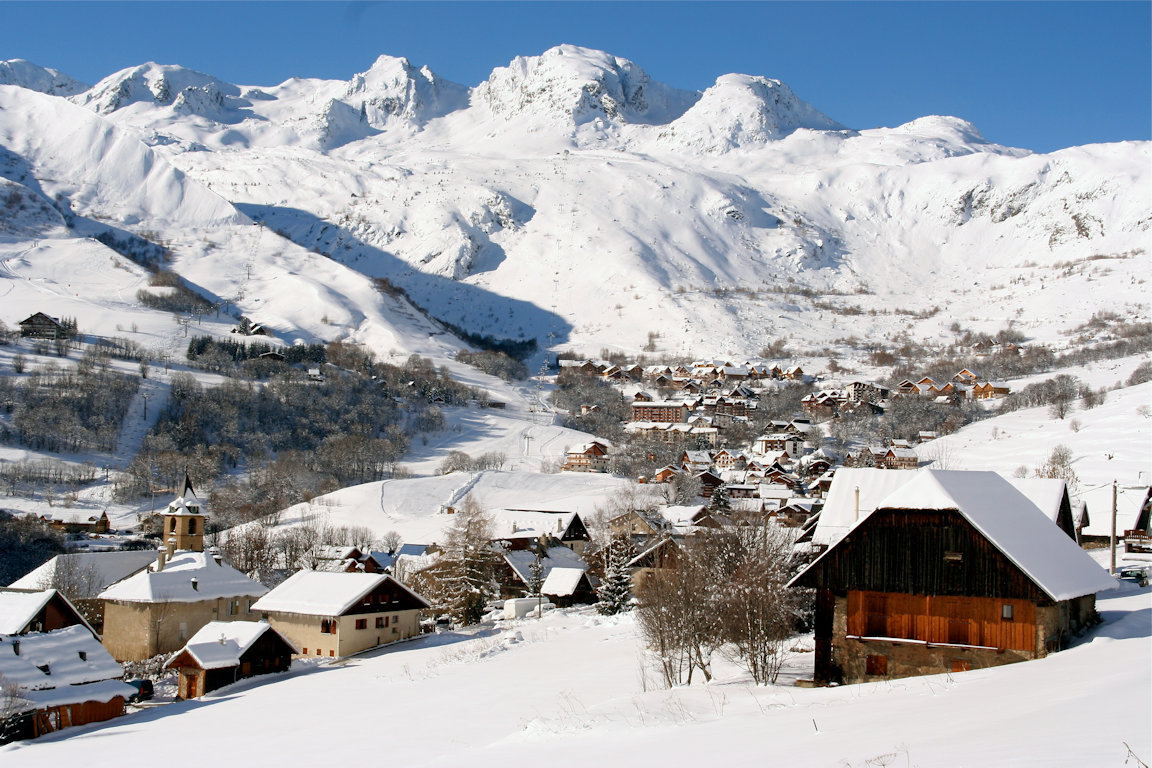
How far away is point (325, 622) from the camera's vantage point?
40.1m

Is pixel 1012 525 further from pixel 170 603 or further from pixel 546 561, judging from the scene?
pixel 546 561

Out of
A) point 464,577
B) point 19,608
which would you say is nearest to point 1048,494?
point 464,577

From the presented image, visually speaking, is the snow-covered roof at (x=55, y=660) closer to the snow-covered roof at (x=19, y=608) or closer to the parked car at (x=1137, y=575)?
the snow-covered roof at (x=19, y=608)

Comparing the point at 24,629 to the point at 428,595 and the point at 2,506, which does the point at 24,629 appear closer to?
the point at 428,595

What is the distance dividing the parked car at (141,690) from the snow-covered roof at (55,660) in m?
1.24

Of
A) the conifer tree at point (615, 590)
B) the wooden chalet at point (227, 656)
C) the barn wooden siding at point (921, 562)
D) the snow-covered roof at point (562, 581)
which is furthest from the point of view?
the snow-covered roof at point (562, 581)

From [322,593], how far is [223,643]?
254 inches

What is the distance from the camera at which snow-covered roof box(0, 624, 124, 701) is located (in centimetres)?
2952

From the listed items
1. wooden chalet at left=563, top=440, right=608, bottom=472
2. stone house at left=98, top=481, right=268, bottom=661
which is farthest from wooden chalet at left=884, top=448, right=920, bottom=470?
stone house at left=98, top=481, right=268, bottom=661

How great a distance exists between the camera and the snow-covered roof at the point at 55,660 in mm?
29516

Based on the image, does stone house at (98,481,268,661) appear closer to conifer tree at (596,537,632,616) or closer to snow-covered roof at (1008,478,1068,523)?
conifer tree at (596,537,632,616)

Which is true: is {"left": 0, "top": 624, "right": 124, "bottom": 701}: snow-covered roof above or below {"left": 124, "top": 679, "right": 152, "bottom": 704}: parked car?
above

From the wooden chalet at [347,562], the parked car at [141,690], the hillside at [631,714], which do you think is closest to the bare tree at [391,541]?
the wooden chalet at [347,562]

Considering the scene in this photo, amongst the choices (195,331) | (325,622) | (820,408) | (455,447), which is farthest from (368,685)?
(195,331)
